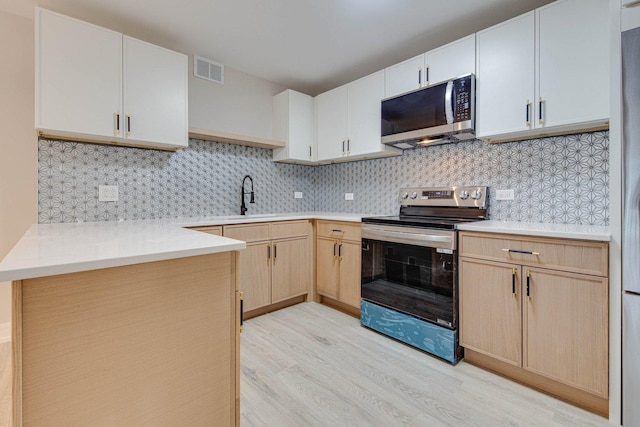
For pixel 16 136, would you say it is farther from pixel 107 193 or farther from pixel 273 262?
pixel 273 262

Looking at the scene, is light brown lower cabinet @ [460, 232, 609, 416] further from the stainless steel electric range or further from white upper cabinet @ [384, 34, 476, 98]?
white upper cabinet @ [384, 34, 476, 98]

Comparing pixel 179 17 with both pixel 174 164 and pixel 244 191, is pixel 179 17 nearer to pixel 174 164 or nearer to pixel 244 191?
pixel 174 164

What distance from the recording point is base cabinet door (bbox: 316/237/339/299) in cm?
299

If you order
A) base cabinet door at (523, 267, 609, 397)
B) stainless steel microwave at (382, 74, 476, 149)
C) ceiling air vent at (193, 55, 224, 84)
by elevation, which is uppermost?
ceiling air vent at (193, 55, 224, 84)

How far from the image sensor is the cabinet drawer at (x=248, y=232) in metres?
2.59

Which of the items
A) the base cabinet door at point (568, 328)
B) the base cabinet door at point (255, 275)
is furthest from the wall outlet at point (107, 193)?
the base cabinet door at point (568, 328)

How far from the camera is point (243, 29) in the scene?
8.01 feet

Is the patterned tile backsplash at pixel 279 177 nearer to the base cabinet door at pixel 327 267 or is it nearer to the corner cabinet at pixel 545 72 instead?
the corner cabinet at pixel 545 72

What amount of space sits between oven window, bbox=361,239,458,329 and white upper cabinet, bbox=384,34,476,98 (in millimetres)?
1327

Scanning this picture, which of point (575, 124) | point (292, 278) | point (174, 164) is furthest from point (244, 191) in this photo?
point (575, 124)

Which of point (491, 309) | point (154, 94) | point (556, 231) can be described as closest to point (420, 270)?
point (491, 309)

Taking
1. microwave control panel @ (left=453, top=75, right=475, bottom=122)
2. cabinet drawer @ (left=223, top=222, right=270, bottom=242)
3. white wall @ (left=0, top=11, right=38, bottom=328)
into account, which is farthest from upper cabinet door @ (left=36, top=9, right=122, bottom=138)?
microwave control panel @ (left=453, top=75, right=475, bottom=122)

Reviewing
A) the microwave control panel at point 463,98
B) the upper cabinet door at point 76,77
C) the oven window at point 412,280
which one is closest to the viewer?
the upper cabinet door at point 76,77

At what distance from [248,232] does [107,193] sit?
114cm
